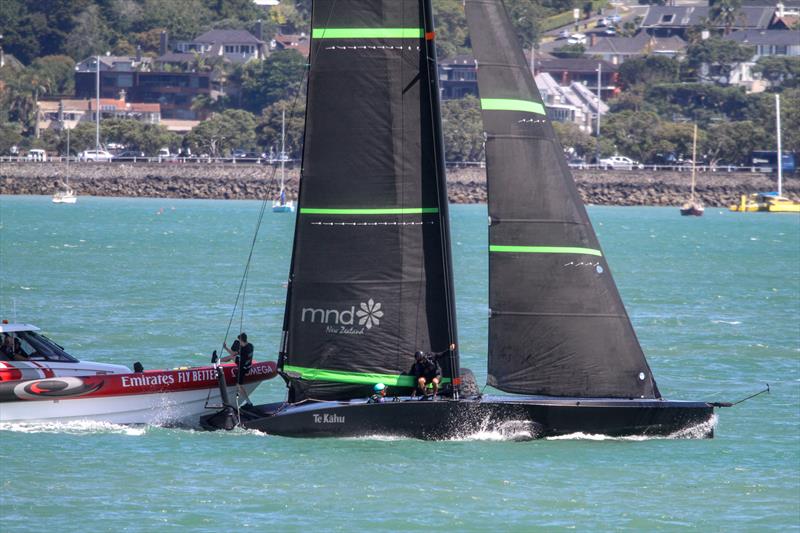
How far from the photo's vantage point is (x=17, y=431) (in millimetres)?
20688

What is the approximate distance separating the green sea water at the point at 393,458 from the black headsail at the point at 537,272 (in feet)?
2.87

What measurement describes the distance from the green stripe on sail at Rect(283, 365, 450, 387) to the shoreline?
353ft

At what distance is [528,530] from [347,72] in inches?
231

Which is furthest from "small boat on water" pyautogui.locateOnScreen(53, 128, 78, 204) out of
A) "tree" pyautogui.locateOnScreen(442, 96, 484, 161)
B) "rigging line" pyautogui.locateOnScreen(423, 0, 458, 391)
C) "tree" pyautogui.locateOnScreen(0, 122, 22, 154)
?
"rigging line" pyautogui.locateOnScreen(423, 0, 458, 391)

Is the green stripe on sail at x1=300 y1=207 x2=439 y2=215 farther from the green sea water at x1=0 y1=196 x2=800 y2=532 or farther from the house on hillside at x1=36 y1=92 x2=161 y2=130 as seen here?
the house on hillside at x1=36 y1=92 x2=161 y2=130

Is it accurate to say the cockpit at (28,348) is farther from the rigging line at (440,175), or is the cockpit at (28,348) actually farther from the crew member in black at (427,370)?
the rigging line at (440,175)

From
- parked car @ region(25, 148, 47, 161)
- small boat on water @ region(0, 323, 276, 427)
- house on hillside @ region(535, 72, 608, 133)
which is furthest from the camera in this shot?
house on hillside @ region(535, 72, 608, 133)

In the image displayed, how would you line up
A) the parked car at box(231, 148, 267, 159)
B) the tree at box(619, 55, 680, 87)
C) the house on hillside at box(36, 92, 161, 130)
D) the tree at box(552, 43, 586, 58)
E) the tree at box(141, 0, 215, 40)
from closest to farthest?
the parked car at box(231, 148, 267, 159)
the house on hillside at box(36, 92, 161, 130)
the tree at box(619, 55, 680, 87)
the tree at box(552, 43, 586, 58)
the tree at box(141, 0, 215, 40)

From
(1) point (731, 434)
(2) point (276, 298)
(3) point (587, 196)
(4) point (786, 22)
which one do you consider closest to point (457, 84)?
(3) point (587, 196)

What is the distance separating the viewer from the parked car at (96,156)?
132 meters

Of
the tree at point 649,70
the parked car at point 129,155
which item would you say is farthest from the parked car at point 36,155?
the tree at point 649,70

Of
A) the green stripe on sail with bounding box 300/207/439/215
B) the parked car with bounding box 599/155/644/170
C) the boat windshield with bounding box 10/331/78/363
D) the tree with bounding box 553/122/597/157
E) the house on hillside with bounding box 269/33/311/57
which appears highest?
the house on hillside with bounding box 269/33/311/57

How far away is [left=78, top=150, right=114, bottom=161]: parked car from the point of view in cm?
13250

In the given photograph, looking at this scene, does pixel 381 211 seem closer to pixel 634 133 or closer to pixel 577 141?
pixel 577 141
